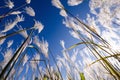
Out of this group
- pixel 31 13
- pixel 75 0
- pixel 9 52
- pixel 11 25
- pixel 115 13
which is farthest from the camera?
pixel 9 52

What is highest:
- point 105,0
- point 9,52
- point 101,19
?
point 105,0

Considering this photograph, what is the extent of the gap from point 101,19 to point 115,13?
0.67 feet

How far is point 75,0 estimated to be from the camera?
1.69 meters

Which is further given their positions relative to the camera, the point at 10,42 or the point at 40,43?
the point at 10,42

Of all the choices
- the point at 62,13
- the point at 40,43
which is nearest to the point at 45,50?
the point at 40,43

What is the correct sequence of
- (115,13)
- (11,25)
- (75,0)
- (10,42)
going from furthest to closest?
(10,42) → (115,13) → (11,25) → (75,0)

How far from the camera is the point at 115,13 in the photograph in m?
2.22

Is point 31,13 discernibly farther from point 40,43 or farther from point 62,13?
point 40,43

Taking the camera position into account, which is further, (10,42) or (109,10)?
(10,42)

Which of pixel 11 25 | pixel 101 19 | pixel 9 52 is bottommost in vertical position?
pixel 9 52

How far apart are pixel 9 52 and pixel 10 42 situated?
382mm

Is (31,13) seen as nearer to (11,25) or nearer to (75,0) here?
(11,25)

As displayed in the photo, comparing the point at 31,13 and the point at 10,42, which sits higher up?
the point at 31,13

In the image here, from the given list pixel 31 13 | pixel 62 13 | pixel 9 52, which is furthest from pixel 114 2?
pixel 9 52
